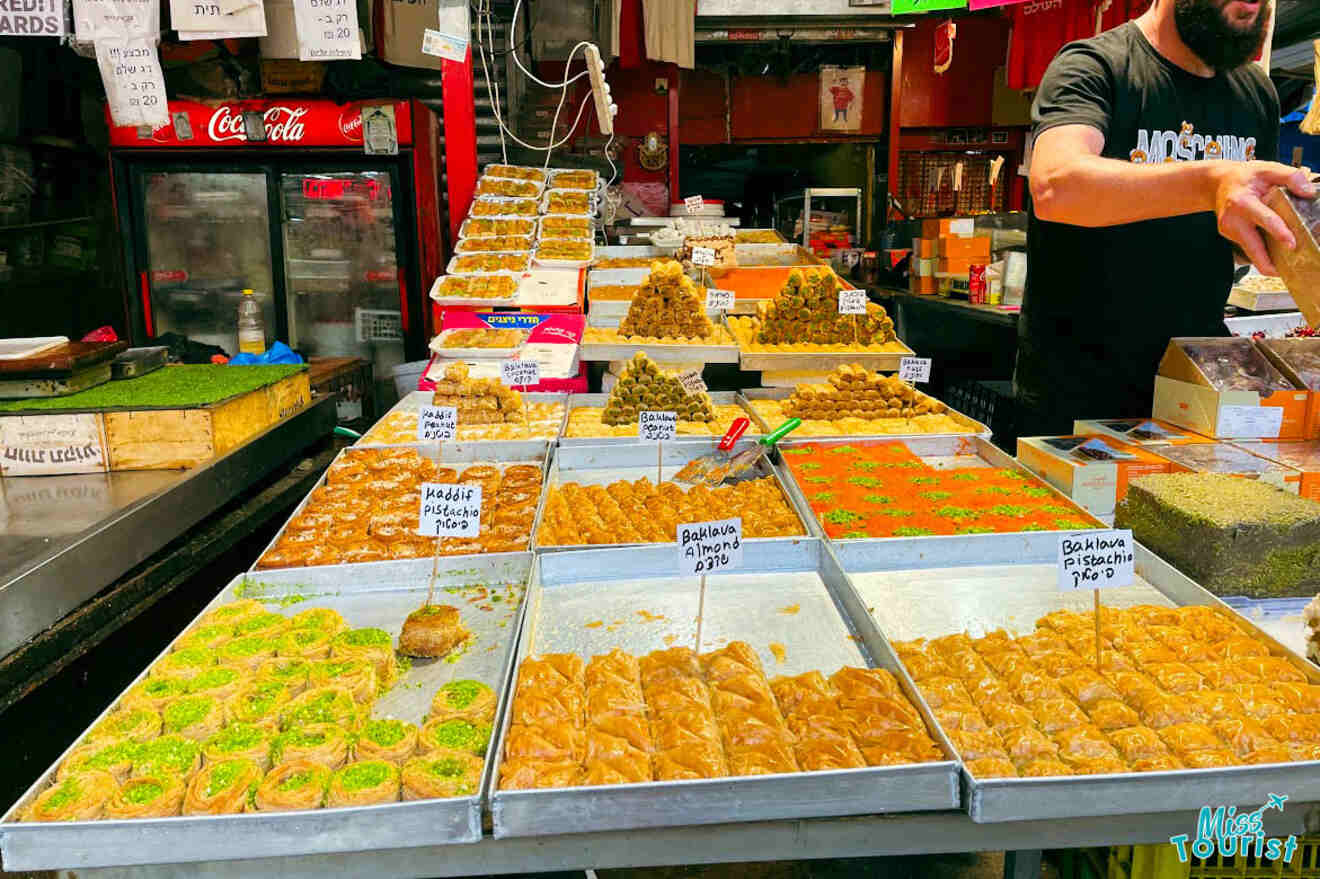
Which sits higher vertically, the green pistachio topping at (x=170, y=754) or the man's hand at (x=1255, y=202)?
the man's hand at (x=1255, y=202)

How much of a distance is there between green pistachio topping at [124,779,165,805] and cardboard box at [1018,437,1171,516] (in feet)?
8.41

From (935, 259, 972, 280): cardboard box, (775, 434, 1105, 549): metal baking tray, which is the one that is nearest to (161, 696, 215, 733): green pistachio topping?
(775, 434, 1105, 549): metal baking tray

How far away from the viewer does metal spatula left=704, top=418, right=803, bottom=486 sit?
11.3 feet

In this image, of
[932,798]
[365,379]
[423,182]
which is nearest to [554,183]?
[423,182]

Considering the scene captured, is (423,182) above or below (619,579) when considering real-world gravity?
above

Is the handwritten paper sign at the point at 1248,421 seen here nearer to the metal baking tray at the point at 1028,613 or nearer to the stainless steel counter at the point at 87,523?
the metal baking tray at the point at 1028,613

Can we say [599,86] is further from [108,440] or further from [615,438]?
[108,440]

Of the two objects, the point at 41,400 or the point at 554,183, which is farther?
the point at 554,183

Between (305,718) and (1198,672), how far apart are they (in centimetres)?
191

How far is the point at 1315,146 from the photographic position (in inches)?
443

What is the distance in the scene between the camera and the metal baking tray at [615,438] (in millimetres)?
3742

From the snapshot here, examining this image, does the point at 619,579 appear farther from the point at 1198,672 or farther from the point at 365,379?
the point at 365,379

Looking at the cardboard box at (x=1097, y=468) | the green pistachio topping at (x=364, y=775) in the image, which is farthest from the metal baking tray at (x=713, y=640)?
the cardboard box at (x=1097, y=468)

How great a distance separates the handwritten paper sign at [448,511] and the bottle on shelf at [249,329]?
4930 mm
